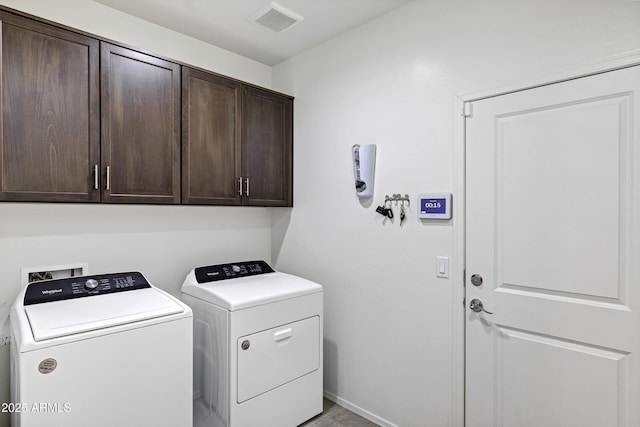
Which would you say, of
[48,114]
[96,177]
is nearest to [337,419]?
[96,177]

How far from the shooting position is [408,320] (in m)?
2.16

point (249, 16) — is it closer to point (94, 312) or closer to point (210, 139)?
point (210, 139)

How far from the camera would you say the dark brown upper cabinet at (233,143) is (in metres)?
2.23

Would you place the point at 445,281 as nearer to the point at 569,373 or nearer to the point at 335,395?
the point at 569,373

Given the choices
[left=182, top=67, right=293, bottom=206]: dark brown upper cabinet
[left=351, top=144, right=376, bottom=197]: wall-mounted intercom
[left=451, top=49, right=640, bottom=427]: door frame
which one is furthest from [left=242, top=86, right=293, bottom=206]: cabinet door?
[left=451, top=49, right=640, bottom=427]: door frame

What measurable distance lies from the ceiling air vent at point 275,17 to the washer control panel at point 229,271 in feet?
5.47

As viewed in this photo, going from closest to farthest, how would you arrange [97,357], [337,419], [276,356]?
1. [97,357]
2. [276,356]
3. [337,419]

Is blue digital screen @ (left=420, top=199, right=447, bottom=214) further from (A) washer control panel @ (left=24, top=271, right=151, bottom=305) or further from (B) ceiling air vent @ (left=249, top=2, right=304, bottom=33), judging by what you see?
(A) washer control panel @ (left=24, top=271, right=151, bottom=305)

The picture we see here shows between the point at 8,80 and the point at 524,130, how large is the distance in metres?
2.42

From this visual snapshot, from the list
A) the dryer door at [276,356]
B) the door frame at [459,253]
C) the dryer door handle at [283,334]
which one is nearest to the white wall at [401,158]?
the door frame at [459,253]

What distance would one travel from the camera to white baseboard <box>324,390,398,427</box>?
7.48 feet

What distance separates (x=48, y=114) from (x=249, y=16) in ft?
4.22

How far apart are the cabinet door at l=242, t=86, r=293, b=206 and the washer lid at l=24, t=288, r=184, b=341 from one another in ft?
3.22

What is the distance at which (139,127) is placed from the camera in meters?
2.00
